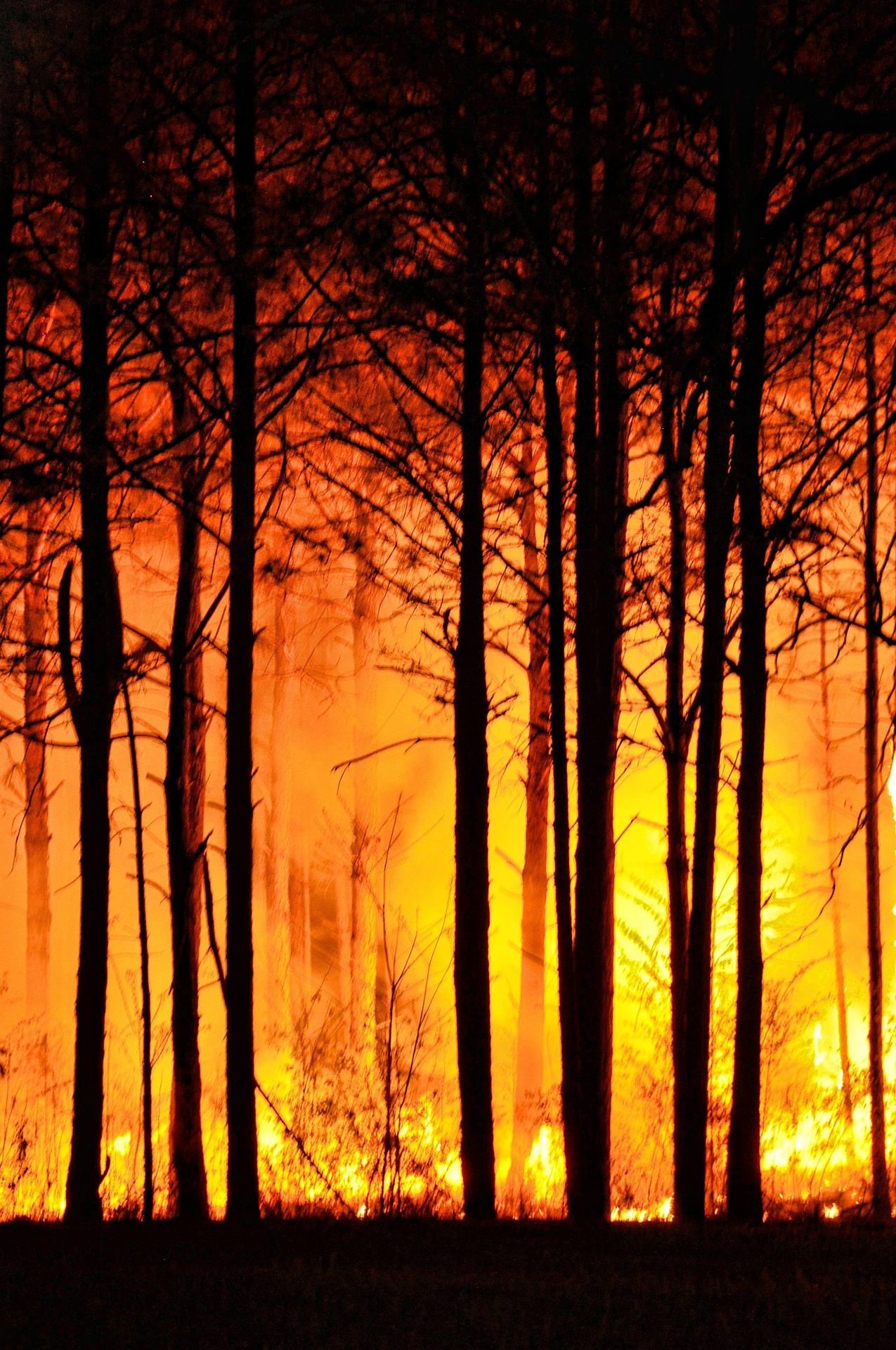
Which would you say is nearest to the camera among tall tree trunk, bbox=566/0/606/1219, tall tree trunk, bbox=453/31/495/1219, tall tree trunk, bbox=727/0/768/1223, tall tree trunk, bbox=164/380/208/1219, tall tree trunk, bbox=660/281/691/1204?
tall tree trunk, bbox=727/0/768/1223

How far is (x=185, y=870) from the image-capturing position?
10.1 metres

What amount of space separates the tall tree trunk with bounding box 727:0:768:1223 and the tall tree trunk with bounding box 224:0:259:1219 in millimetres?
3030

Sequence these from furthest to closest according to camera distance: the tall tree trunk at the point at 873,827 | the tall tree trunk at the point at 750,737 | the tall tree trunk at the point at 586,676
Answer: the tall tree trunk at the point at 873,827, the tall tree trunk at the point at 586,676, the tall tree trunk at the point at 750,737

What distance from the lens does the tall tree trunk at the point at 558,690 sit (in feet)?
27.3

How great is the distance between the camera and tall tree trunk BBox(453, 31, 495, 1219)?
339 inches

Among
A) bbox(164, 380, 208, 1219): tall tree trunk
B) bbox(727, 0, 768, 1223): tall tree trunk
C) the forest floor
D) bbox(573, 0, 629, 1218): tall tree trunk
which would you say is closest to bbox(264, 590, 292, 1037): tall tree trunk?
bbox(164, 380, 208, 1219): tall tree trunk

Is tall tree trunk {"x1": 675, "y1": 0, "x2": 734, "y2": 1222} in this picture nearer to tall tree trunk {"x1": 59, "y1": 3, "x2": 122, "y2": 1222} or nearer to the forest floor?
the forest floor

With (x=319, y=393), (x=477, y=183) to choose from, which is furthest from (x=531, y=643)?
(x=477, y=183)

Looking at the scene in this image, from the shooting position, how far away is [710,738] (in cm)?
821

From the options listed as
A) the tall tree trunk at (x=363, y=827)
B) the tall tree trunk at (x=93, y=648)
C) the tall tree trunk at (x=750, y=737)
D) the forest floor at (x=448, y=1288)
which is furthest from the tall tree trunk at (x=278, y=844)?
the forest floor at (x=448, y=1288)

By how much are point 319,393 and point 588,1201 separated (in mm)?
5820

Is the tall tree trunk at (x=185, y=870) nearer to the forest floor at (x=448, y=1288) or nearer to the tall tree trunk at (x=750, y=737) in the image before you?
the forest floor at (x=448, y=1288)

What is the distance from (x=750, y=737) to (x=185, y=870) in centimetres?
448

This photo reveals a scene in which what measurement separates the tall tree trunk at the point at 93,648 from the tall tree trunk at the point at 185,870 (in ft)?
2.07
